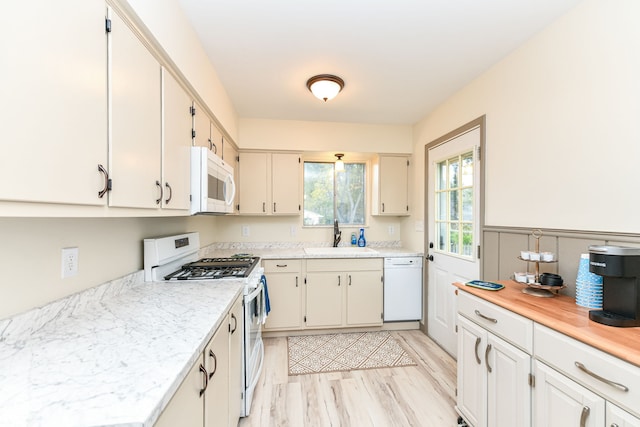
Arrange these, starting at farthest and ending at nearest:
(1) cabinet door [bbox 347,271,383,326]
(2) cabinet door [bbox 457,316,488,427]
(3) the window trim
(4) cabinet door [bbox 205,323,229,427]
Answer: (3) the window trim
(1) cabinet door [bbox 347,271,383,326]
(2) cabinet door [bbox 457,316,488,427]
(4) cabinet door [bbox 205,323,229,427]

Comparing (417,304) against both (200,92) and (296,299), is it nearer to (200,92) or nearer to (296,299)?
(296,299)

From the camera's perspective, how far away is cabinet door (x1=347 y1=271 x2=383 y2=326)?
10.0 ft

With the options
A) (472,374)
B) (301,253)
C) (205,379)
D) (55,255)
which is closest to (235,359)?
(205,379)

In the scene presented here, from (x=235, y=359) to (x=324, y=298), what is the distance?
158cm

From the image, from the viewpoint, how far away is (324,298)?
3.01m

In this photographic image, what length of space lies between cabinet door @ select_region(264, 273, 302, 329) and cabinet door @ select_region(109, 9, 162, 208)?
1845mm

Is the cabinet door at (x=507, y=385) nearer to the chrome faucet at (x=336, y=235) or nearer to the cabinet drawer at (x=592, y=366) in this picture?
the cabinet drawer at (x=592, y=366)

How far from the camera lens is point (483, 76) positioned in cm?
218

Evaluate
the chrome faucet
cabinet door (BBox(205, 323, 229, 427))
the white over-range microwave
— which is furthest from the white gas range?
the chrome faucet

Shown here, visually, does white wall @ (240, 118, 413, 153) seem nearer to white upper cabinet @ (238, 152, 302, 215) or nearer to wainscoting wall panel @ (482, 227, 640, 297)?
white upper cabinet @ (238, 152, 302, 215)

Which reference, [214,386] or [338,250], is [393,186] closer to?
[338,250]

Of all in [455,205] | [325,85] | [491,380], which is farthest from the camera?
[455,205]

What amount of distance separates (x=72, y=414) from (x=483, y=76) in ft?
9.45

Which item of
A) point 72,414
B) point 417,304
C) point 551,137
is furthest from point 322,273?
point 72,414
